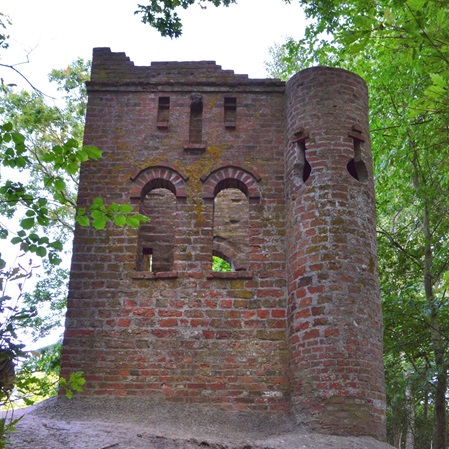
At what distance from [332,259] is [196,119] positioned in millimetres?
3543

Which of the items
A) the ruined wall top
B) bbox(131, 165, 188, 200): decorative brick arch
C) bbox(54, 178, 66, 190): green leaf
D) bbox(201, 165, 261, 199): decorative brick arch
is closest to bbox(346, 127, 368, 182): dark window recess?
bbox(201, 165, 261, 199): decorative brick arch

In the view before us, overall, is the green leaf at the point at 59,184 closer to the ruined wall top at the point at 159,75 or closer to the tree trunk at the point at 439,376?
the ruined wall top at the point at 159,75

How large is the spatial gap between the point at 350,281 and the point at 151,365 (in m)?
2.97

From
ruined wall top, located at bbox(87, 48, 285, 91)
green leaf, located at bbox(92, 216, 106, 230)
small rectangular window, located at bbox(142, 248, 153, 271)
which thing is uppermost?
ruined wall top, located at bbox(87, 48, 285, 91)

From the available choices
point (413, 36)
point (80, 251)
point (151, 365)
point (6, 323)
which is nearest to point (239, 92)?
point (80, 251)

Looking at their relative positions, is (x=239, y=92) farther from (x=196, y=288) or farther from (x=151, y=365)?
(x=151, y=365)

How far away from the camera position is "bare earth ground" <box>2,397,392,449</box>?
709 cm

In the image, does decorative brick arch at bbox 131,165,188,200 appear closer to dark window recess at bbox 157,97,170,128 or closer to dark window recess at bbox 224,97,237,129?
dark window recess at bbox 157,97,170,128

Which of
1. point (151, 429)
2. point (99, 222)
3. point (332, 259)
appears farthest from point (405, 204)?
point (99, 222)

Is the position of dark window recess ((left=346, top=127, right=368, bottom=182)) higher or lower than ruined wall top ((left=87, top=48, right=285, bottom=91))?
lower

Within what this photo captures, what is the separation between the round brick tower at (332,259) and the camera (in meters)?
7.96

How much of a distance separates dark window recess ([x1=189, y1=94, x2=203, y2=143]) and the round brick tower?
1.46 m

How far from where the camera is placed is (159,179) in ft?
32.7

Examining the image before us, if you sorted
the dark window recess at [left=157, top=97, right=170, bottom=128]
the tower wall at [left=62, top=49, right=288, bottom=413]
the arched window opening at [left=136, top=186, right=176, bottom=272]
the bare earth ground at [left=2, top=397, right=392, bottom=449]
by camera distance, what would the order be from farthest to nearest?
the arched window opening at [left=136, top=186, right=176, bottom=272]
the dark window recess at [left=157, top=97, right=170, bottom=128]
the tower wall at [left=62, top=49, right=288, bottom=413]
the bare earth ground at [left=2, top=397, right=392, bottom=449]
